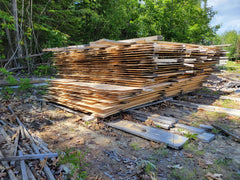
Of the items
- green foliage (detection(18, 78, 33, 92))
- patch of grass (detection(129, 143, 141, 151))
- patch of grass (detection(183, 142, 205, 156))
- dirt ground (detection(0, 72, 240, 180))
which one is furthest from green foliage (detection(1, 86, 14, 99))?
patch of grass (detection(183, 142, 205, 156))

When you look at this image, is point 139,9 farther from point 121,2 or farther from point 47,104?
A: point 47,104

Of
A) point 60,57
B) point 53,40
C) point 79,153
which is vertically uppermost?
point 53,40

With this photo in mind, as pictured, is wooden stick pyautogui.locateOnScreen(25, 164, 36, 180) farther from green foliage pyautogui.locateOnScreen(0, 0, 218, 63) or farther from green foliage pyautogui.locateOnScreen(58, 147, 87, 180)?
green foliage pyautogui.locateOnScreen(0, 0, 218, 63)

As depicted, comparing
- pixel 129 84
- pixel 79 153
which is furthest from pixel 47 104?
pixel 79 153

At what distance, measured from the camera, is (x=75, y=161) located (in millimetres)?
2838

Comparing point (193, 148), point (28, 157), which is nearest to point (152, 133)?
point (193, 148)

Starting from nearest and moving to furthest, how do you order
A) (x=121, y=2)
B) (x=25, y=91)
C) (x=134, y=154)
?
(x=134, y=154), (x=25, y=91), (x=121, y=2)

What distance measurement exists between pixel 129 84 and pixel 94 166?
127 inches

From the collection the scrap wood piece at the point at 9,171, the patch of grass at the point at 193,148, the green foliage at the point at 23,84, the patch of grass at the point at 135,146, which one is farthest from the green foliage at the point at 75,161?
the green foliage at the point at 23,84

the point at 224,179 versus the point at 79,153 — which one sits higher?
the point at 79,153

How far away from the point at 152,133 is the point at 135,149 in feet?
2.26

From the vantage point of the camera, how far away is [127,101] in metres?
5.06

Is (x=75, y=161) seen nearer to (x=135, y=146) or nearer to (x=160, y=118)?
(x=135, y=146)

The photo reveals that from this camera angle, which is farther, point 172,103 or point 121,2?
point 121,2
